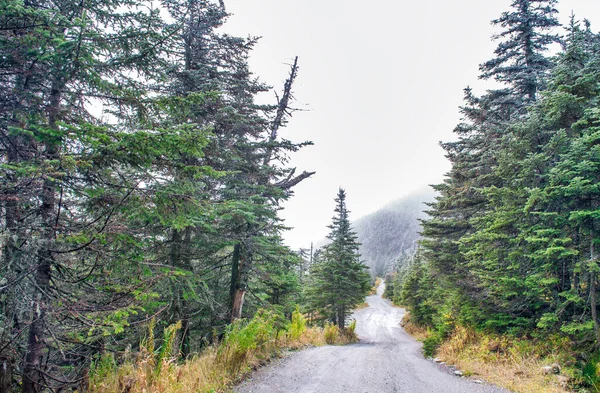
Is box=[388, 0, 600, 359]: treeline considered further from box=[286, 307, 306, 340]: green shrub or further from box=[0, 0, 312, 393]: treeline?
box=[0, 0, 312, 393]: treeline

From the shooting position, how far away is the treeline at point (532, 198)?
6.84m

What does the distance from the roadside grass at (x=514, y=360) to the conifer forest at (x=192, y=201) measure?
0.19 metres

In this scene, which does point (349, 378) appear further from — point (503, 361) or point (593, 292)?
point (593, 292)

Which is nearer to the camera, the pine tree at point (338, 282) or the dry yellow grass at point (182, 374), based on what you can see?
the dry yellow grass at point (182, 374)

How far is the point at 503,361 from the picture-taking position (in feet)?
26.7

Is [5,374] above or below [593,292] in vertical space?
below

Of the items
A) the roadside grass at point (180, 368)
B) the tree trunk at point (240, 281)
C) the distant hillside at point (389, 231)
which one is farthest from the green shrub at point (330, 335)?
the distant hillside at point (389, 231)

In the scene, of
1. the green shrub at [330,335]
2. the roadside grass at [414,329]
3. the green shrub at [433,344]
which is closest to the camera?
the green shrub at [433,344]

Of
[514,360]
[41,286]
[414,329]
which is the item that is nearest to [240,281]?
[41,286]

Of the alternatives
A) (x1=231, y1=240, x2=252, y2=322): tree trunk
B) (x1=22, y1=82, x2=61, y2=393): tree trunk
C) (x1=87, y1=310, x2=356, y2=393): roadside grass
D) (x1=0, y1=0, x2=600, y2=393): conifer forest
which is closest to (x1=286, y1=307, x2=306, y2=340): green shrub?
(x1=0, y1=0, x2=600, y2=393): conifer forest

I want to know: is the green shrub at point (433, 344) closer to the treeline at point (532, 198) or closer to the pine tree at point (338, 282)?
the treeline at point (532, 198)

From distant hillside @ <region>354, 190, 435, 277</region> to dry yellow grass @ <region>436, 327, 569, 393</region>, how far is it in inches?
3527

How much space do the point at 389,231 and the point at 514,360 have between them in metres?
128

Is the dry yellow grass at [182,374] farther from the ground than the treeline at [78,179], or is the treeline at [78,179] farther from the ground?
the treeline at [78,179]
